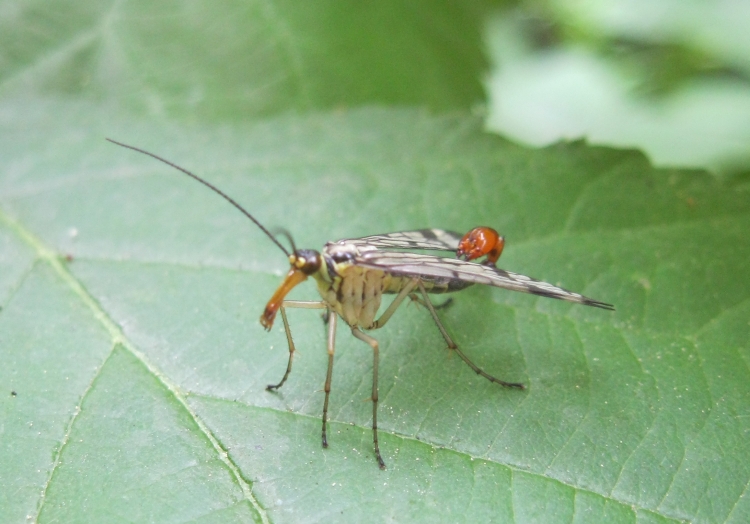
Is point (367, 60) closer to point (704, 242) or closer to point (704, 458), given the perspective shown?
point (704, 242)

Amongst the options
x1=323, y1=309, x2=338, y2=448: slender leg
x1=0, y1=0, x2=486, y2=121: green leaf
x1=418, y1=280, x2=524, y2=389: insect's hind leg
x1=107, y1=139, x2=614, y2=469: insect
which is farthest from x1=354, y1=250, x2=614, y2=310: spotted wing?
x1=0, y1=0, x2=486, y2=121: green leaf

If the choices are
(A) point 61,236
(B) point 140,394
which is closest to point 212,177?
(A) point 61,236

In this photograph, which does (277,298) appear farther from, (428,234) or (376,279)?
(428,234)

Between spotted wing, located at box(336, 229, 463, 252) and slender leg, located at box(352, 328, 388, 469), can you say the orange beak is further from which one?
spotted wing, located at box(336, 229, 463, 252)

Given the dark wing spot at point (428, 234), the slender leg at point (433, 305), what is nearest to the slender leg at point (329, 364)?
the slender leg at point (433, 305)

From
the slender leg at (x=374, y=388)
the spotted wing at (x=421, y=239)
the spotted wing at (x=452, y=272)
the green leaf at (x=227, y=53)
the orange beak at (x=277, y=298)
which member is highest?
the green leaf at (x=227, y=53)

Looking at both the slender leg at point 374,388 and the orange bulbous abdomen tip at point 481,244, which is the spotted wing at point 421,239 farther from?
the slender leg at point 374,388
